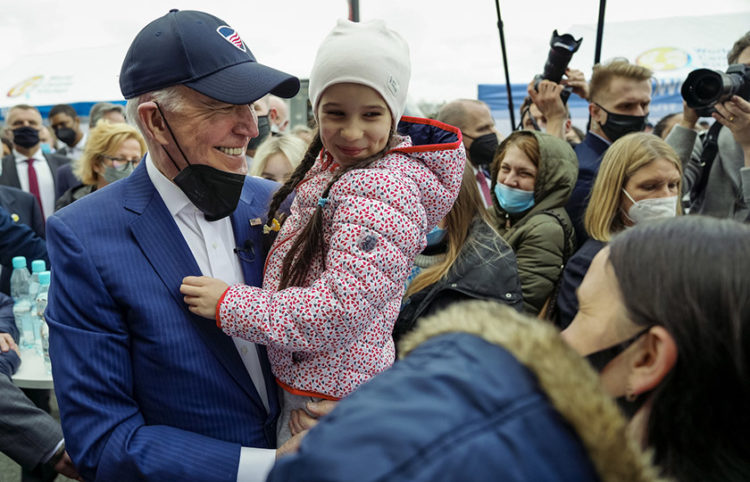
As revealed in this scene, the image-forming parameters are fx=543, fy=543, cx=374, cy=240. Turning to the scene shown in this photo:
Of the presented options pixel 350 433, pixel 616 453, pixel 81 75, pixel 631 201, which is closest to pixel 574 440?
pixel 616 453

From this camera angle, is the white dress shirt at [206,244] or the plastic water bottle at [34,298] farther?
the plastic water bottle at [34,298]

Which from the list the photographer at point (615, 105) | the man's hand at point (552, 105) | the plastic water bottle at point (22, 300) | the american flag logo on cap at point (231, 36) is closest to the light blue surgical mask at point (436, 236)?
the american flag logo on cap at point (231, 36)

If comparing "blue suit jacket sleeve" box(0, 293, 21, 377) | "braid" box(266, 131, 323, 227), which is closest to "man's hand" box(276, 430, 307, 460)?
"braid" box(266, 131, 323, 227)

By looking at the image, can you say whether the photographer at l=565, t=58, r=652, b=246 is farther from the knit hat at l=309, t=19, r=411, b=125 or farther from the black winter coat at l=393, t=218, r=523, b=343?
the knit hat at l=309, t=19, r=411, b=125

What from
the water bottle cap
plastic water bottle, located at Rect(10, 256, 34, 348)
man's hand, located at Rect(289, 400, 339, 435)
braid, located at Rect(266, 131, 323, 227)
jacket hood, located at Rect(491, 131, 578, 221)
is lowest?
plastic water bottle, located at Rect(10, 256, 34, 348)

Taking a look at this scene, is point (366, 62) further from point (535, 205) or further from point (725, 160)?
point (725, 160)

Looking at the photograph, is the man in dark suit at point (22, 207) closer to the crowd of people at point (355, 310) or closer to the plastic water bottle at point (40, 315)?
the plastic water bottle at point (40, 315)

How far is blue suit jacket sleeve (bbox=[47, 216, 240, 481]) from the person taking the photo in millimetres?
1308

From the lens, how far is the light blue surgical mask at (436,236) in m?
2.53

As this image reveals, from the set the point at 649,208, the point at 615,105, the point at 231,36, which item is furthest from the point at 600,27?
the point at 231,36

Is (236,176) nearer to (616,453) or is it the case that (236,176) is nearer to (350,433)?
(350,433)

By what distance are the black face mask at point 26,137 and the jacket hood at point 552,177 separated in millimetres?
5029

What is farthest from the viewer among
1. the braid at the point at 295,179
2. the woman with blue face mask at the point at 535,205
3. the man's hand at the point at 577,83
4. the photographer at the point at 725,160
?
the man's hand at the point at 577,83

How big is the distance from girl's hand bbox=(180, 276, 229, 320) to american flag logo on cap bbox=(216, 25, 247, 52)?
2.18 feet
